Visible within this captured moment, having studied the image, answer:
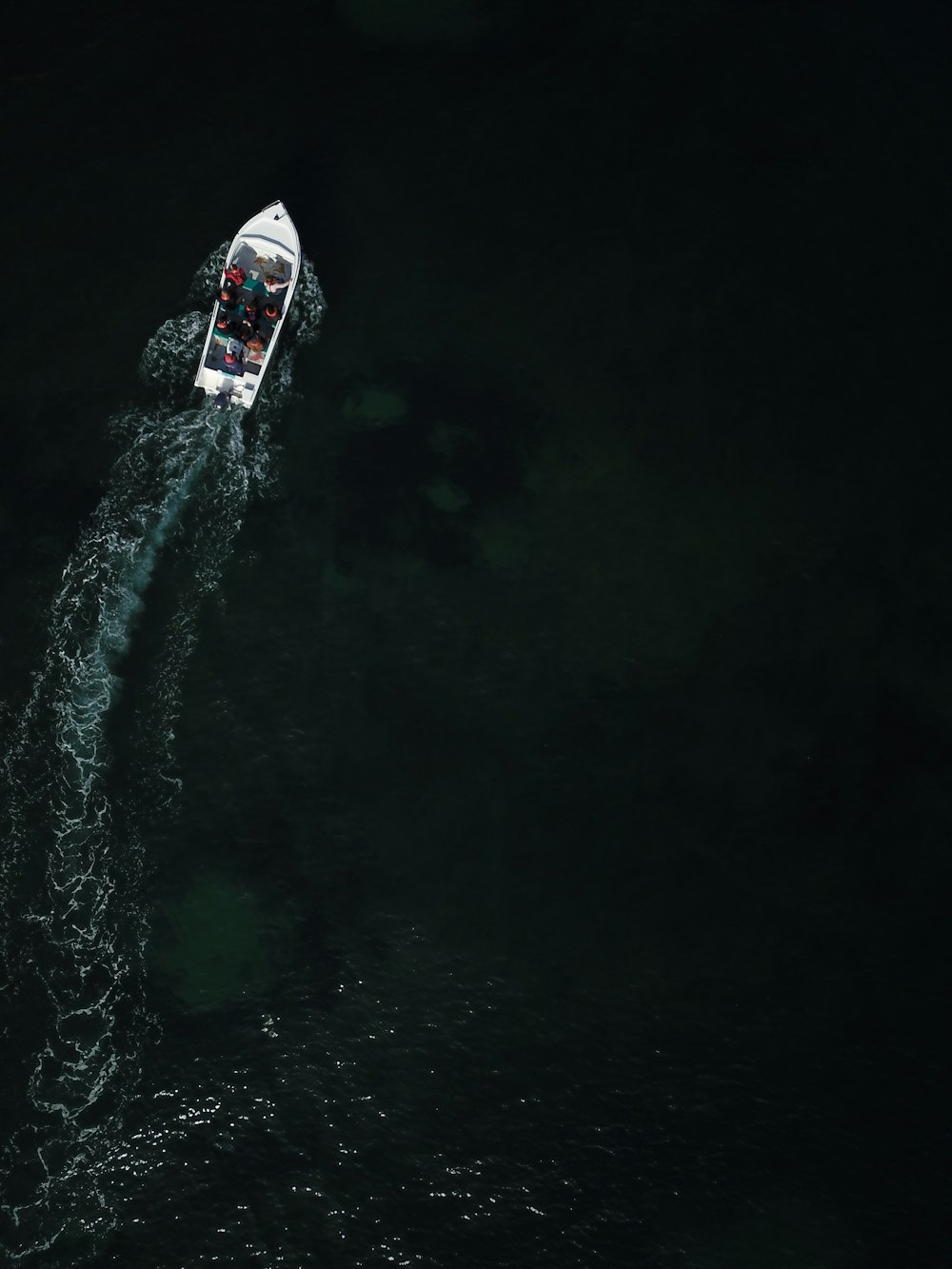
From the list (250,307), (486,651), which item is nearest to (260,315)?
(250,307)

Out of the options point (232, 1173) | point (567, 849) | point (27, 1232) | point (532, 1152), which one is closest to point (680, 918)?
point (567, 849)

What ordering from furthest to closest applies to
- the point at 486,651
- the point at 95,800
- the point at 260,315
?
1. the point at 260,315
2. the point at 486,651
3. the point at 95,800

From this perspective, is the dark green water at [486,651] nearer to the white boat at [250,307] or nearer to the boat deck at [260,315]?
the white boat at [250,307]

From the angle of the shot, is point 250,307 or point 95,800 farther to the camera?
point 250,307

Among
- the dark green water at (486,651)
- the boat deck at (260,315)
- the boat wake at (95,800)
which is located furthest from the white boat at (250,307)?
the dark green water at (486,651)

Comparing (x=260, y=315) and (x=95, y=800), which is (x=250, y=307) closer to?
(x=260, y=315)

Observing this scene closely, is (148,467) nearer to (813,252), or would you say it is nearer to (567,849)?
(567,849)

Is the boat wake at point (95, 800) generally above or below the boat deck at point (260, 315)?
below
